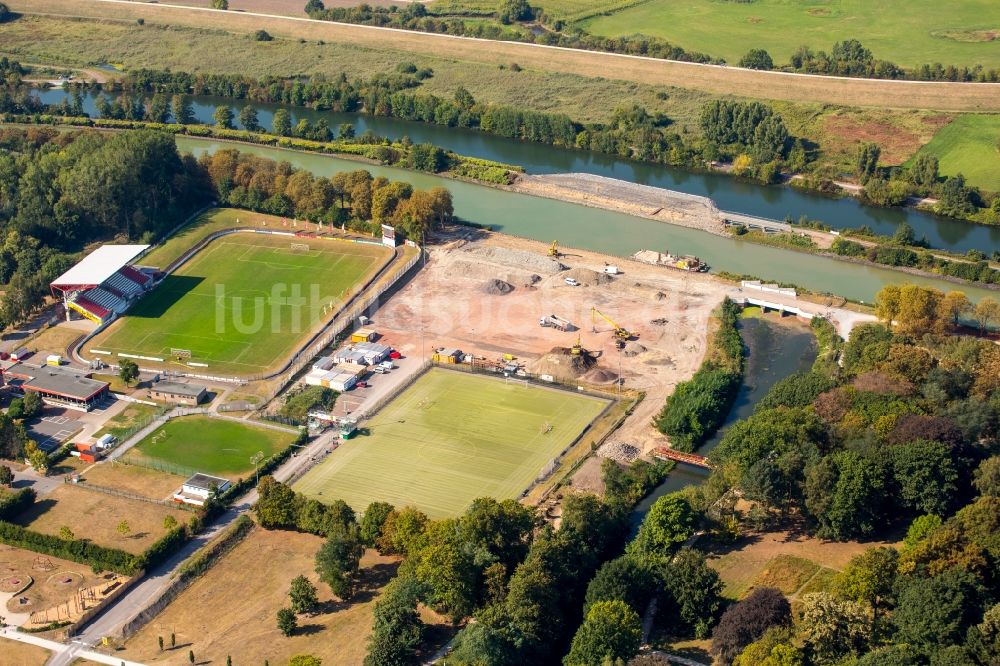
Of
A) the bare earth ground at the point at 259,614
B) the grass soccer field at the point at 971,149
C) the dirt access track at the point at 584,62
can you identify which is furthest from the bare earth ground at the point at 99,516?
the dirt access track at the point at 584,62

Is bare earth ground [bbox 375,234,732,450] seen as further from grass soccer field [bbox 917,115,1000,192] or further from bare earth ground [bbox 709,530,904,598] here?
grass soccer field [bbox 917,115,1000,192]

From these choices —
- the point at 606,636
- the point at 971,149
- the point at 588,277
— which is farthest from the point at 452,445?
the point at 971,149

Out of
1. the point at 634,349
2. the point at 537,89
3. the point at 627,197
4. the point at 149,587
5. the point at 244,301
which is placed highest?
the point at 537,89

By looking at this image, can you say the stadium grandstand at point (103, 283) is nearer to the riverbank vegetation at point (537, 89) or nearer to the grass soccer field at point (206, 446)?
the grass soccer field at point (206, 446)

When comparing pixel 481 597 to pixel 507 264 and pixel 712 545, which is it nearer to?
pixel 712 545

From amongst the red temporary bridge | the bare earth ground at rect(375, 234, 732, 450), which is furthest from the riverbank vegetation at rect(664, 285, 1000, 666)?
the bare earth ground at rect(375, 234, 732, 450)

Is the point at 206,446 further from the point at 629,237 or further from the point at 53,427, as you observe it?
the point at 629,237
